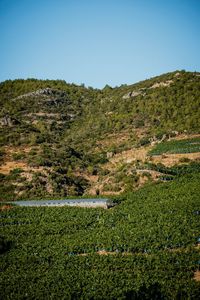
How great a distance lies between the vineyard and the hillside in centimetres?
1081

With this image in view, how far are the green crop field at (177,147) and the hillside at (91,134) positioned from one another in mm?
210

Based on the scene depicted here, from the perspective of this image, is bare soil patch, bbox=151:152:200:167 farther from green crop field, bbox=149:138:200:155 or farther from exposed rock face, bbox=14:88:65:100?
exposed rock face, bbox=14:88:65:100

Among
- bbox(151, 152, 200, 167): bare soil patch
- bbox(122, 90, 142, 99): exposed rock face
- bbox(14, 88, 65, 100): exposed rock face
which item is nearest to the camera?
bbox(151, 152, 200, 167): bare soil patch

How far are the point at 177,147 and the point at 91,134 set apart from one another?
26.7 meters

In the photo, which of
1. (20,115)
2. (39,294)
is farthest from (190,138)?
(39,294)

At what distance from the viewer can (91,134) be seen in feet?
270

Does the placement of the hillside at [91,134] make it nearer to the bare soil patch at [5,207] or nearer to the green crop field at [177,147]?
A: the green crop field at [177,147]

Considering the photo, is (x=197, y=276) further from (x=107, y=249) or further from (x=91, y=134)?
(x=91, y=134)

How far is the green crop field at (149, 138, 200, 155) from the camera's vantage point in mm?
57769

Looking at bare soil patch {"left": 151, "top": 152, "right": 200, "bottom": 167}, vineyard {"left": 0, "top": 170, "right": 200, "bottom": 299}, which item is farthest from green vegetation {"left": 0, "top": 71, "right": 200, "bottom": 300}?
bare soil patch {"left": 151, "top": 152, "right": 200, "bottom": 167}

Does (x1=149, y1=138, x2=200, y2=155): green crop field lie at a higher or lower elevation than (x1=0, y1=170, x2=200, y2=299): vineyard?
higher

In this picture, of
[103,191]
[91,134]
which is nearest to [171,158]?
[103,191]

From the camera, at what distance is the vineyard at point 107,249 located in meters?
21.1

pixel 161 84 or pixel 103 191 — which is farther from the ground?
pixel 161 84
